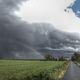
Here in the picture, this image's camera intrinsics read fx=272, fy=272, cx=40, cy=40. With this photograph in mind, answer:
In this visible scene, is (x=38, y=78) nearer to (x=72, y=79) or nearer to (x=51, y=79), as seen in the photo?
(x=51, y=79)

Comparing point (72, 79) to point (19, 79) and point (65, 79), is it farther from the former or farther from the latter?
point (19, 79)

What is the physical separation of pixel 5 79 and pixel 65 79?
→ 20.0m

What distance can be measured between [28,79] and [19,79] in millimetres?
1553

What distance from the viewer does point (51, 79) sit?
38844mm

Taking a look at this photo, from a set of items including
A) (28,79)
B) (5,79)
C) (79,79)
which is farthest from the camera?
(79,79)

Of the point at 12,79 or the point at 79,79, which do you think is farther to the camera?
the point at 79,79

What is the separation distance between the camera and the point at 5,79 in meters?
32.3

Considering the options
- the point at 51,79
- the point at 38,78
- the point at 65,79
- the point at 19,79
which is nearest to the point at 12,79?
the point at 19,79

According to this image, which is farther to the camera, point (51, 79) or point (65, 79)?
point (65, 79)

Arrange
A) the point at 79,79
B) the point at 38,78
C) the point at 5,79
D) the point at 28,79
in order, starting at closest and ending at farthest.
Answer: the point at 5,79, the point at 28,79, the point at 38,78, the point at 79,79

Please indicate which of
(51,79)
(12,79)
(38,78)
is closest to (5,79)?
(12,79)

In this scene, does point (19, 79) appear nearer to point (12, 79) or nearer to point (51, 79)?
point (12, 79)

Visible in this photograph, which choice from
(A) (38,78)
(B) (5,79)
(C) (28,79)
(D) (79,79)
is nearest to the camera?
(B) (5,79)

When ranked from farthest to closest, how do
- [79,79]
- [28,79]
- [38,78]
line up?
1. [79,79]
2. [38,78]
3. [28,79]
